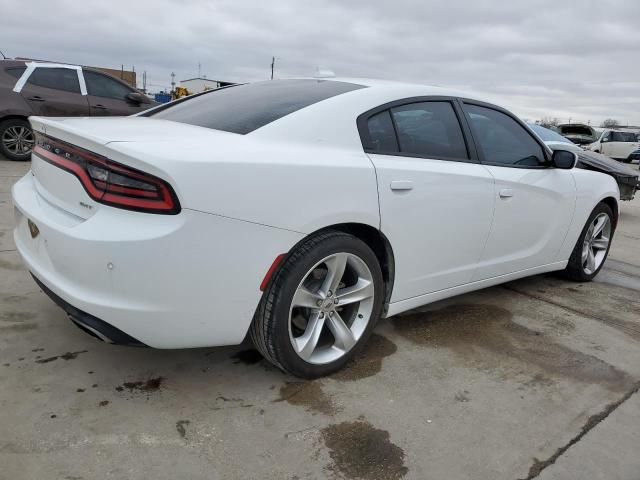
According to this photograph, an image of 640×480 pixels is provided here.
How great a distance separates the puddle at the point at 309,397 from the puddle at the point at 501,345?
0.85m

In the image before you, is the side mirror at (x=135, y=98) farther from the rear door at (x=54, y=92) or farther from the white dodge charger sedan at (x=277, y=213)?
the white dodge charger sedan at (x=277, y=213)

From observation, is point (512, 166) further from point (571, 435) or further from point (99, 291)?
point (99, 291)

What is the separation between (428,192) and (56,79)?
7.86 m

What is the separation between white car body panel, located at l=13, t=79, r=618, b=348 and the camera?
1.99 m

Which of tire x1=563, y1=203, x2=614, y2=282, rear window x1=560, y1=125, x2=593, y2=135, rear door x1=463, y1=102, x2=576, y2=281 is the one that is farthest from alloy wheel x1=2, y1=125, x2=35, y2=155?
rear window x1=560, y1=125, x2=593, y2=135

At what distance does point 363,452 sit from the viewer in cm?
211

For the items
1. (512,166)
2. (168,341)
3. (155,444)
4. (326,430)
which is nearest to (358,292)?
(326,430)

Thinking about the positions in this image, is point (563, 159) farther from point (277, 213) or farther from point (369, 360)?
point (277, 213)

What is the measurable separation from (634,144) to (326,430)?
25.6 m

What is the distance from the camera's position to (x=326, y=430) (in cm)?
222

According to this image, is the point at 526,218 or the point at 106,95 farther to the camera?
the point at 106,95

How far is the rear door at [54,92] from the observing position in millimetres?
8320

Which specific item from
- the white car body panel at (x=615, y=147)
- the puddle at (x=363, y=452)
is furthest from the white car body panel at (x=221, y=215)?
the white car body panel at (x=615, y=147)

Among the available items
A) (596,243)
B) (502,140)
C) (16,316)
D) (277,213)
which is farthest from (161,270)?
(596,243)
